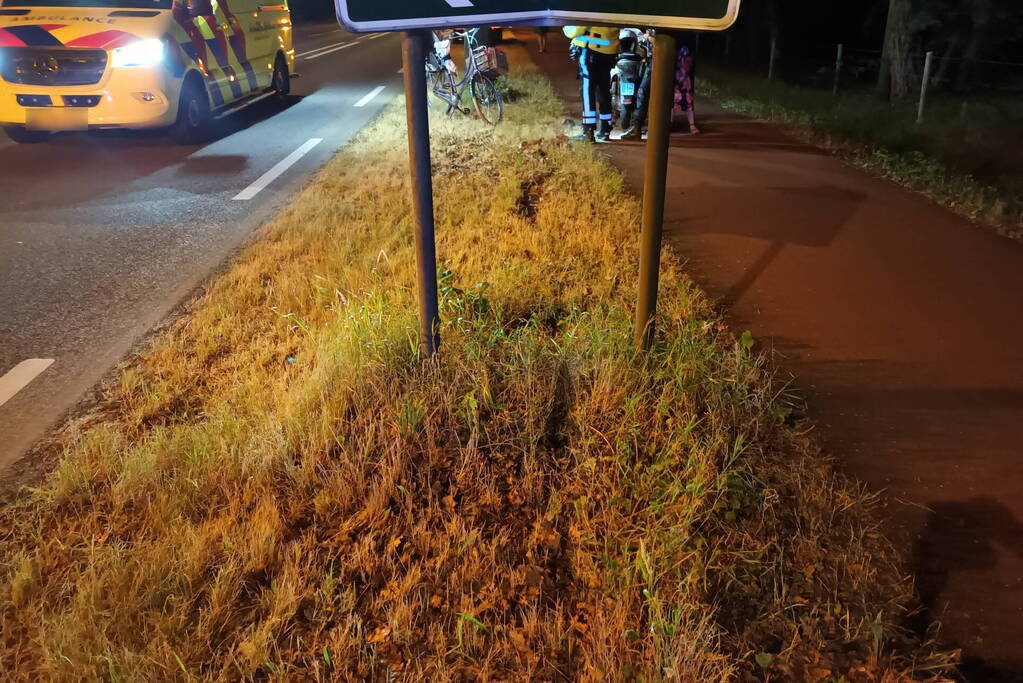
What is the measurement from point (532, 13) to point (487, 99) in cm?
814

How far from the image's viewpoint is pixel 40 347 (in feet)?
13.5

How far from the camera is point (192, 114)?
9.41m

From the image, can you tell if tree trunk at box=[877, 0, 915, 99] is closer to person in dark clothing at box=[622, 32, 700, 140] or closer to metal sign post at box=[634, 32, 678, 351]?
person in dark clothing at box=[622, 32, 700, 140]

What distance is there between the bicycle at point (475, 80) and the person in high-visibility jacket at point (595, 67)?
1635 mm

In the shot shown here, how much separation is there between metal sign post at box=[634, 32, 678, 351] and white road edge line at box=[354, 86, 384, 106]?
1065cm

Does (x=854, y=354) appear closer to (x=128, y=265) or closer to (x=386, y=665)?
(x=386, y=665)

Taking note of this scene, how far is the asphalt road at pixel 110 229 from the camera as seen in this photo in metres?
3.95

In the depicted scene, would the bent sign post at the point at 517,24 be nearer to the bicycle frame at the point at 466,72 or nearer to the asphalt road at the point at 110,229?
the asphalt road at the point at 110,229

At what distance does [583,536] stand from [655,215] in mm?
1383

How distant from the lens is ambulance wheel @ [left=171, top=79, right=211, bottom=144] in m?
9.17

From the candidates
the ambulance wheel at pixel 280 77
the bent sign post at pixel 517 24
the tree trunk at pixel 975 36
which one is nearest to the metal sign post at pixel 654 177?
the bent sign post at pixel 517 24

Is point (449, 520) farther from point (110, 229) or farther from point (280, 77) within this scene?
point (280, 77)

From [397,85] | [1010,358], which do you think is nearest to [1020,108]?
[397,85]

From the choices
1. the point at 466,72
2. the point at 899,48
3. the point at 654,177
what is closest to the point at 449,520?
the point at 654,177
